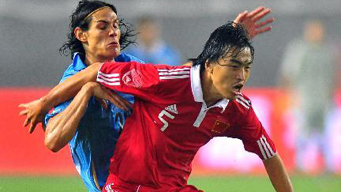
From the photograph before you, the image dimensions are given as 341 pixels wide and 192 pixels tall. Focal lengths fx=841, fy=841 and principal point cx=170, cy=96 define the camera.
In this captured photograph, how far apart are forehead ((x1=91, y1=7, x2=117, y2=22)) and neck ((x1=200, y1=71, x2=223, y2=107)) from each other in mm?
1249

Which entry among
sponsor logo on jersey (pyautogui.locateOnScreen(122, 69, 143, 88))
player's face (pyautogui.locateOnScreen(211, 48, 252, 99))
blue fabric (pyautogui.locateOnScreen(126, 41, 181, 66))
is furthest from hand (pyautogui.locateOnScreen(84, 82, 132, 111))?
blue fabric (pyautogui.locateOnScreen(126, 41, 181, 66))

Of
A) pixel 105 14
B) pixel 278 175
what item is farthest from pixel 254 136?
pixel 105 14

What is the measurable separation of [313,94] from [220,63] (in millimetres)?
8647

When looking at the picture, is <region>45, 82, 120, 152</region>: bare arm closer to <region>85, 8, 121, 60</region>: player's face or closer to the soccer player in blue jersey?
the soccer player in blue jersey

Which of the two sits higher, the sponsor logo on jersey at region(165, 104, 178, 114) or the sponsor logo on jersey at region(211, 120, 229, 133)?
the sponsor logo on jersey at region(165, 104, 178, 114)

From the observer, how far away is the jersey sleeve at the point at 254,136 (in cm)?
599

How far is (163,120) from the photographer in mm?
5875

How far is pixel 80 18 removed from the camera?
691cm

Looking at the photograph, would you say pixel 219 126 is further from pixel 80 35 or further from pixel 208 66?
pixel 80 35

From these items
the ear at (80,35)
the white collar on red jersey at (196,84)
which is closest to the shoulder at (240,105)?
the white collar on red jersey at (196,84)

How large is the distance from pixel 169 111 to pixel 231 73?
1.80 ft

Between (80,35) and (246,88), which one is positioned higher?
(246,88)

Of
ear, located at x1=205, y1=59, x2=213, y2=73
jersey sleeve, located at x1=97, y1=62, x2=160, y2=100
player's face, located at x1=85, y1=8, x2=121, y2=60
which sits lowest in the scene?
jersey sleeve, located at x1=97, y1=62, x2=160, y2=100

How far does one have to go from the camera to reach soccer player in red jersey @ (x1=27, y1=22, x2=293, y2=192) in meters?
5.75
